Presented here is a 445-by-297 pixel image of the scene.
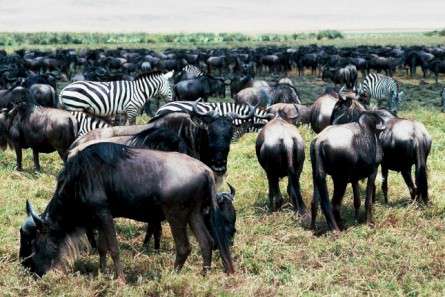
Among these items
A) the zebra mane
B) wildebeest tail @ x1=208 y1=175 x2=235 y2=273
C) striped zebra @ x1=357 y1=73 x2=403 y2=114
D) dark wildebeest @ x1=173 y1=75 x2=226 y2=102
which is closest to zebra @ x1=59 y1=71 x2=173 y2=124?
the zebra mane

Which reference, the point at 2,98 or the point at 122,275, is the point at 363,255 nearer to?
the point at 122,275

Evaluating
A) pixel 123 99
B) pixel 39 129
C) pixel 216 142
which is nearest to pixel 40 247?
pixel 216 142

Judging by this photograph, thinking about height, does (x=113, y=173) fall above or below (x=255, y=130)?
above

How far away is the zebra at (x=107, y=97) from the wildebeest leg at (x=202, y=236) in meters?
7.03

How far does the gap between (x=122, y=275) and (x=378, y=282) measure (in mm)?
2264

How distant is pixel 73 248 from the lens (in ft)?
17.7

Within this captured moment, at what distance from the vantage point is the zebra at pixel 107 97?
477 inches

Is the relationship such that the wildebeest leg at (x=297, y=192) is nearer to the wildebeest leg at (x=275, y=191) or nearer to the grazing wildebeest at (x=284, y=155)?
→ the grazing wildebeest at (x=284, y=155)

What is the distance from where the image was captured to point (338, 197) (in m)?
6.80

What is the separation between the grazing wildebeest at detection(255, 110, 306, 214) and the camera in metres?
7.23

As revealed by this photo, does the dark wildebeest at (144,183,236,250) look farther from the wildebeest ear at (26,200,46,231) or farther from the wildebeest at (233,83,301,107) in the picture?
the wildebeest at (233,83,301,107)

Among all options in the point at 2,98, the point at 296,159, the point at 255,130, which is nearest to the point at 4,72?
the point at 2,98

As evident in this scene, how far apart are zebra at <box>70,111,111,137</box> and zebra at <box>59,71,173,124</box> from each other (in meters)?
1.88

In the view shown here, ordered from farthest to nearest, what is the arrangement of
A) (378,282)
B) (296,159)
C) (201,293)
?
(296,159) < (378,282) < (201,293)
